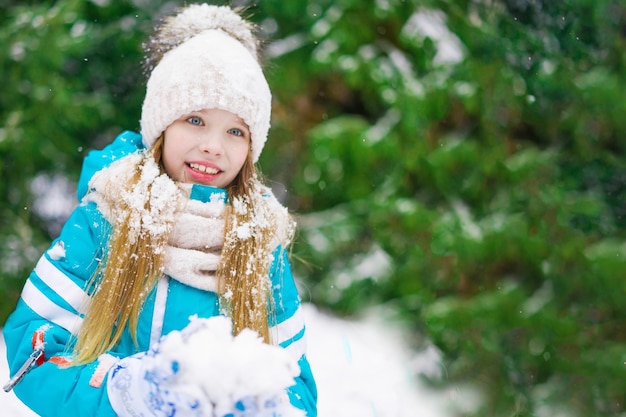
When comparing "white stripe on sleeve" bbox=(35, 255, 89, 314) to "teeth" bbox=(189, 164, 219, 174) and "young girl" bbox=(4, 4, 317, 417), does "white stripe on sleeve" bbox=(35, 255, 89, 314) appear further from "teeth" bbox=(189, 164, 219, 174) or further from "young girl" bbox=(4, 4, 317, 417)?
"teeth" bbox=(189, 164, 219, 174)

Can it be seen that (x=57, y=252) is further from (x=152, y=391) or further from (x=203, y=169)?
(x=152, y=391)

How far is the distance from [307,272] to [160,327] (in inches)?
88.3

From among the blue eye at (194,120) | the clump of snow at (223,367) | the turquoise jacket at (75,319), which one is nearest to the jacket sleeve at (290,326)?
the turquoise jacket at (75,319)

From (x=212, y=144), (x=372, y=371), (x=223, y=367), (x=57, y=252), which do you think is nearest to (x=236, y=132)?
(x=212, y=144)

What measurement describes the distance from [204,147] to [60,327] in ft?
1.97

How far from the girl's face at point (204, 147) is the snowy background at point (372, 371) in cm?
191

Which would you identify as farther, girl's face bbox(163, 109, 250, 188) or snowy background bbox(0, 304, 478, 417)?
snowy background bbox(0, 304, 478, 417)

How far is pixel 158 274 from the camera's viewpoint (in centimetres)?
171

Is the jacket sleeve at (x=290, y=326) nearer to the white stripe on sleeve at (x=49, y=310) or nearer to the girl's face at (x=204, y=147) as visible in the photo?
the girl's face at (x=204, y=147)

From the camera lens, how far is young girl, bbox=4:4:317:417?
1.58 meters

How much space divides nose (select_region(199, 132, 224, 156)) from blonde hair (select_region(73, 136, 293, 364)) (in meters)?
0.15

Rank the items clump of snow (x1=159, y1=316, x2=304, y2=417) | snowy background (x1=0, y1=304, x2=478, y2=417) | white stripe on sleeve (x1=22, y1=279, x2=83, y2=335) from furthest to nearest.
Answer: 1. snowy background (x1=0, y1=304, x2=478, y2=417)
2. white stripe on sleeve (x1=22, y1=279, x2=83, y2=335)
3. clump of snow (x1=159, y1=316, x2=304, y2=417)

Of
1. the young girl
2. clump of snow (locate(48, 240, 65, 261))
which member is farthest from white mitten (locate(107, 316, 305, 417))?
clump of snow (locate(48, 240, 65, 261))

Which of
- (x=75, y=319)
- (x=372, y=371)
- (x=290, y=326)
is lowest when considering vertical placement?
(x=372, y=371)
